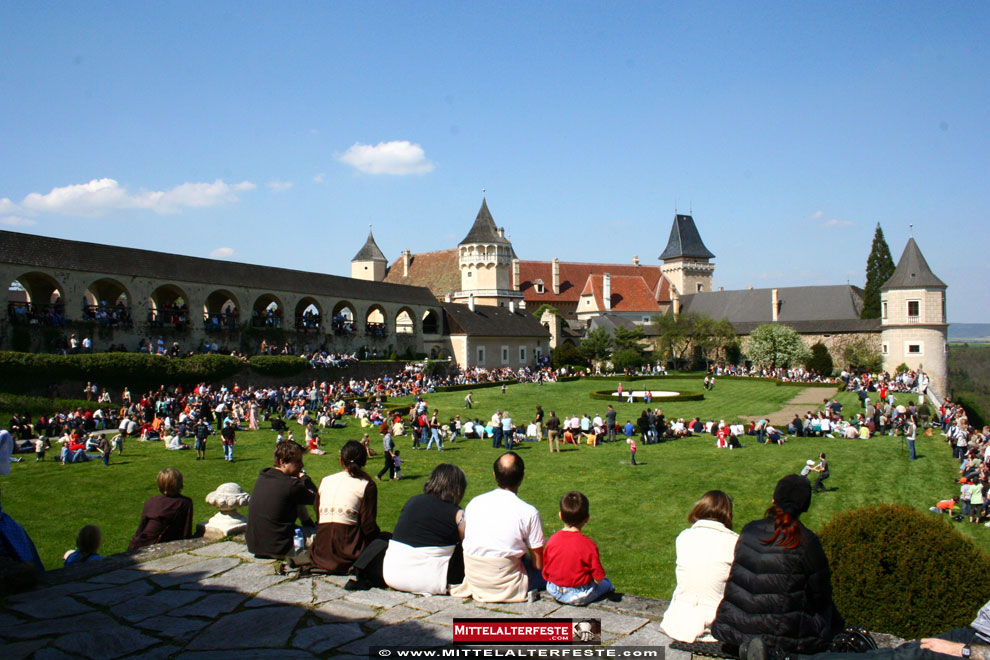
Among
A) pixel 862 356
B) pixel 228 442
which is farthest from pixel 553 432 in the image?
pixel 862 356

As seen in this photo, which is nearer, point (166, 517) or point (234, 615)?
point (234, 615)

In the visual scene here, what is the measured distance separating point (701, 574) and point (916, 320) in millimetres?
53929

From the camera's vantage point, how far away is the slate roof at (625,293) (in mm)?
74750

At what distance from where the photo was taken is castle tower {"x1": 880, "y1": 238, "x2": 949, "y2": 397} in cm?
4947

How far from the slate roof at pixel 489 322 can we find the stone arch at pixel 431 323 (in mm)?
766

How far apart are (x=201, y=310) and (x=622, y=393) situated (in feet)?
71.1

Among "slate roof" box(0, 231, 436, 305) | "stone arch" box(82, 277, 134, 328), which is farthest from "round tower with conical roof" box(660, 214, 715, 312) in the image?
"stone arch" box(82, 277, 134, 328)

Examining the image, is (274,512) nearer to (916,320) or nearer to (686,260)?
(916,320)

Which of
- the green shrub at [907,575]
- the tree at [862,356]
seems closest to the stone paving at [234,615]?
the green shrub at [907,575]

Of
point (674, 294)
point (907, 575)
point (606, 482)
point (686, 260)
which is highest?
point (686, 260)

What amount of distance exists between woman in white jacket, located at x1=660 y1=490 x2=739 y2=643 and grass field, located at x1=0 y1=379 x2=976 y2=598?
5163 mm

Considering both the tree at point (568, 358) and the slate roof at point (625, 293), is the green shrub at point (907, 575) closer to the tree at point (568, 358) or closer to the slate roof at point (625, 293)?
the tree at point (568, 358)

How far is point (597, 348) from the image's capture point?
5700 cm

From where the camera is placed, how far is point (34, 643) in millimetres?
4297
